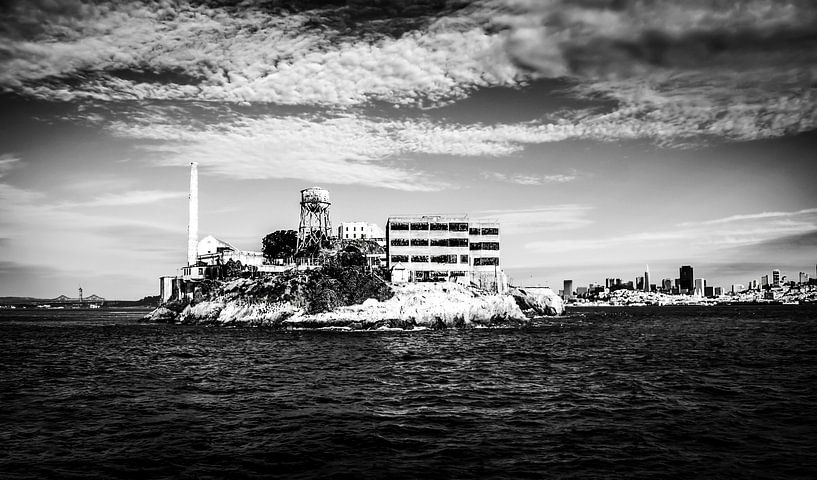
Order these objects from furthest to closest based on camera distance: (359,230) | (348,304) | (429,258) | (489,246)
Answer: (359,230), (489,246), (429,258), (348,304)

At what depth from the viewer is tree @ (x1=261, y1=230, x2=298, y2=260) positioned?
132500 mm

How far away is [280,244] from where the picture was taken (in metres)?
138

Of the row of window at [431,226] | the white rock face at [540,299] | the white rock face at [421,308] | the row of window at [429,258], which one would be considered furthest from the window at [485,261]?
the white rock face at [540,299]

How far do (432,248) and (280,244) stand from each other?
148ft

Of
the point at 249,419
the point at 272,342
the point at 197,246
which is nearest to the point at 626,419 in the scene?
the point at 249,419

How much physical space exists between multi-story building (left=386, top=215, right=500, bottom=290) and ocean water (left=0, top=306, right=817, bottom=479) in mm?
59247

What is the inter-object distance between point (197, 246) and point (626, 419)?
123 meters

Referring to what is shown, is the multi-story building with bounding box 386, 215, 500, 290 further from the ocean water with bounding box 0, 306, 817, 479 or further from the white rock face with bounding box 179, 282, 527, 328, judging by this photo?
the ocean water with bounding box 0, 306, 817, 479

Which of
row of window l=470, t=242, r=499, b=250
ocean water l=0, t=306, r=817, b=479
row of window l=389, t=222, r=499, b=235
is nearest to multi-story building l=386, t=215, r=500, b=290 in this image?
row of window l=389, t=222, r=499, b=235

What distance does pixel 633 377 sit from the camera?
3928 centimetres

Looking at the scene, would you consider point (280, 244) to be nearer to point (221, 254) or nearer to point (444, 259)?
point (221, 254)

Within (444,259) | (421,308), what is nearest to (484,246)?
(444,259)

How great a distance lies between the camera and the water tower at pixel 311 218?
402 ft

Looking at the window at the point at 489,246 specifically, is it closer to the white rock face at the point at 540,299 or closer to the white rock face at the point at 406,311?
the white rock face at the point at 406,311
